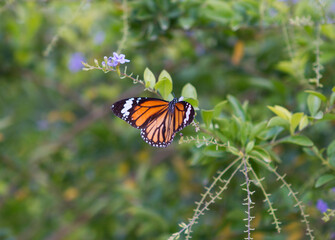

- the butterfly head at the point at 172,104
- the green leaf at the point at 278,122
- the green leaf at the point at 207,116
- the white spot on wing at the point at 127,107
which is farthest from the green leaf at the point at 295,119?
the white spot on wing at the point at 127,107

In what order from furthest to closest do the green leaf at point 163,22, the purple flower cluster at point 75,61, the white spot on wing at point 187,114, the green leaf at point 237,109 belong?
the purple flower cluster at point 75,61 < the green leaf at point 163,22 < the green leaf at point 237,109 < the white spot on wing at point 187,114

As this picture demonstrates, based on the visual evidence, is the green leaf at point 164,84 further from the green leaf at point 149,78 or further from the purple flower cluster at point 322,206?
the purple flower cluster at point 322,206

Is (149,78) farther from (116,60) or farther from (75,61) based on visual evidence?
(75,61)

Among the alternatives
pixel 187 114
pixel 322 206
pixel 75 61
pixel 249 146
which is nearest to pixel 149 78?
pixel 187 114

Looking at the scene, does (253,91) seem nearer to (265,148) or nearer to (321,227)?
(321,227)

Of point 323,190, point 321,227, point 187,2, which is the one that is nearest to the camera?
point 323,190

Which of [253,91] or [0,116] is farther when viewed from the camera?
[0,116]

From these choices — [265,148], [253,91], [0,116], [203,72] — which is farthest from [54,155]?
[265,148]
